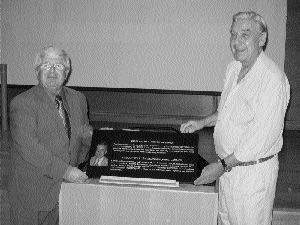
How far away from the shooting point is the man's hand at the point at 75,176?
1388 millimetres

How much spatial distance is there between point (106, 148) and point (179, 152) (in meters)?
0.32

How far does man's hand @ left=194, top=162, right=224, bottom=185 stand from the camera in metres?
1.40

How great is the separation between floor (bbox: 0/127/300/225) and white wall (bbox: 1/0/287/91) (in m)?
1.66

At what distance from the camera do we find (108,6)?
7.08 metres

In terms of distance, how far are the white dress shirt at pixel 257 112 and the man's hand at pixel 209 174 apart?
14 centimetres

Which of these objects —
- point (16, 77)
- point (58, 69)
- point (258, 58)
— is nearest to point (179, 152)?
point (258, 58)

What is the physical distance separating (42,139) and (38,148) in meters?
0.12

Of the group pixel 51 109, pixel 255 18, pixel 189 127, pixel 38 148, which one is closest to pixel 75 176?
pixel 38 148

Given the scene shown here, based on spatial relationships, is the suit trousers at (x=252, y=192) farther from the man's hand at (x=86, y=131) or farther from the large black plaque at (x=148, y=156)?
the man's hand at (x=86, y=131)

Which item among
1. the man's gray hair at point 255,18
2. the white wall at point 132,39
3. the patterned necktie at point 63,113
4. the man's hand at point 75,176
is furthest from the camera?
the white wall at point 132,39

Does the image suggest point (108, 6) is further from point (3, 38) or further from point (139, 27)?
point (3, 38)

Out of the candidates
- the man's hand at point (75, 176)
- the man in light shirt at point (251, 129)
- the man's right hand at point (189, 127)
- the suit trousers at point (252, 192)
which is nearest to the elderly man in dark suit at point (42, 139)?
the man's hand at point (75, 176)

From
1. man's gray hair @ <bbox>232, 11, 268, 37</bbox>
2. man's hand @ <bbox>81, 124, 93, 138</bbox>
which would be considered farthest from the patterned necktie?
man's gray hair @ <bbox>232, 11, 268, 37</bbox>

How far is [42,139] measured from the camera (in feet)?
5.67
